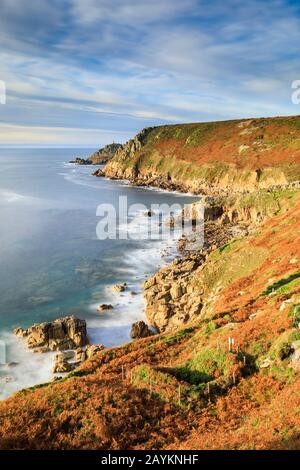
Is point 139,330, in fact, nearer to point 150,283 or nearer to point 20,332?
point 150,283

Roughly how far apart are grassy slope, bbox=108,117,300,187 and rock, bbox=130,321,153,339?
69.4m

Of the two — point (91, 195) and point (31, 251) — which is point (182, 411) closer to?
point (31, 251)

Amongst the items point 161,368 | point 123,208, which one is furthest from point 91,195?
point 161,368

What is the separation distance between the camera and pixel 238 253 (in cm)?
4166

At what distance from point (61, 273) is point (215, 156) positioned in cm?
9238

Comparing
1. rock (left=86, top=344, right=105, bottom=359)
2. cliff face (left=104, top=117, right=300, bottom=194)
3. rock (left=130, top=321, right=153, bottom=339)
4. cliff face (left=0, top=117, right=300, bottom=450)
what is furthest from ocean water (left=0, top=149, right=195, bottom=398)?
cliff face (left=104, top=117, right=300, bottom=194)

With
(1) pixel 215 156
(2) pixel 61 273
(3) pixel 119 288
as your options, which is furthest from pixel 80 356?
(1) pixel 215 156

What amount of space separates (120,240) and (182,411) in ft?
171

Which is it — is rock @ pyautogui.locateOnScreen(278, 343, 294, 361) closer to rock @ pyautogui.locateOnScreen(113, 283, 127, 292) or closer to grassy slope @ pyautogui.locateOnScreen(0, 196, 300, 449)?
grassy slope @ pyautogui.locateOnScreen(0, 196, 300, 449)

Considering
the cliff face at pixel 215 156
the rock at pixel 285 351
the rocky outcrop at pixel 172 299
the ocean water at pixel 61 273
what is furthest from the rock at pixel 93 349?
the cliff face at pixel 215 156

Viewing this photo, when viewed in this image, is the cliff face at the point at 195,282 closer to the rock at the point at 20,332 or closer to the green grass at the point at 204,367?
the green grass at the point at 204,367

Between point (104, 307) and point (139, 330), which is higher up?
point (104, 307)

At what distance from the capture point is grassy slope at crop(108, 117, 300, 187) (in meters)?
108

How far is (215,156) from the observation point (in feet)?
430
